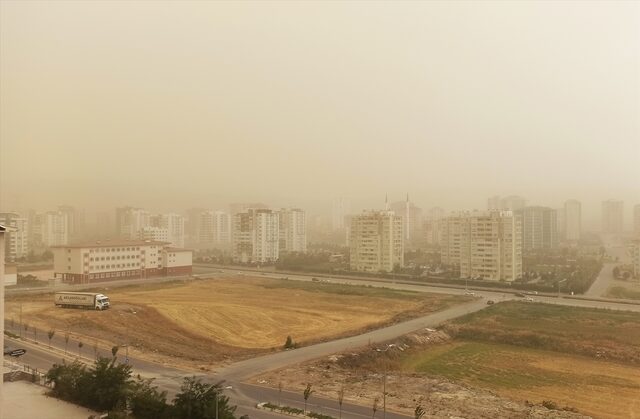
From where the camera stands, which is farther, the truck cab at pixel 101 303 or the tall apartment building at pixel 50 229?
the tall apartment building at pixel 50 229

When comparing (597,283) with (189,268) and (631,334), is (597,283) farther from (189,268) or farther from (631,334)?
(189,268)

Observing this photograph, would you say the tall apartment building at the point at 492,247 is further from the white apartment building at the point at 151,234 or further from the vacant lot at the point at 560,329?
the white apartment building at the point at 151,234

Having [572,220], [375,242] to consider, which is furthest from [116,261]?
[572,220]

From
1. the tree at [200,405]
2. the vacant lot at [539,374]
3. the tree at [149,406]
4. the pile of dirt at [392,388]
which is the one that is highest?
the tree at [200,405]

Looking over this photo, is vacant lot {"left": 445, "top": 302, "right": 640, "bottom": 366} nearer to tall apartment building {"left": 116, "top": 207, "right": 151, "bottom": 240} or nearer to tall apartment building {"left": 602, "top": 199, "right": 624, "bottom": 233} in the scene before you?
tall apartment building {"left": 116, "top": 207, "right": 151, "bottom": 240}

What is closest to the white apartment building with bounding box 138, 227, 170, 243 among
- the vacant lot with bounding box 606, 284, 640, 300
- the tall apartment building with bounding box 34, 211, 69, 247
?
the tall apartment building with bounding box 34, 211, 69, 247

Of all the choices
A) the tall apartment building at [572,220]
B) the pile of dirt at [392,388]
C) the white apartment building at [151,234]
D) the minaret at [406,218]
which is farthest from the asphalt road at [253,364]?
the tall apartment building at [572,220]

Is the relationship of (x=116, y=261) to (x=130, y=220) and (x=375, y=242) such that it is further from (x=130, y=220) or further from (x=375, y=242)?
(x=130, y=220)
